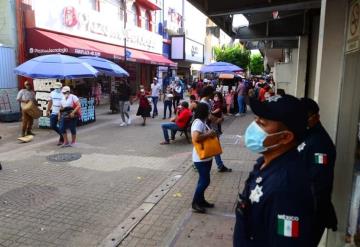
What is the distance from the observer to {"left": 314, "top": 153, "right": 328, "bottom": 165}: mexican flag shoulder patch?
3236 mm

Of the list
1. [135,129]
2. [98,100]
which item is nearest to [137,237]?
[135,129]

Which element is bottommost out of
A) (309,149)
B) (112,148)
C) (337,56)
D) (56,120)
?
(112,148)

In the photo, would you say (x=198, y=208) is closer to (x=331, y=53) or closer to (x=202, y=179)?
(x=202, y=179)

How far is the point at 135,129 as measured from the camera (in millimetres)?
12539

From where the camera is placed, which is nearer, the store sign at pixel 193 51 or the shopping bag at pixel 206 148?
the shopping bag at pixel 206 148

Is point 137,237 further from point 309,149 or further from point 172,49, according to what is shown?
point 172,49

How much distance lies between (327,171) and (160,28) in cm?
2850

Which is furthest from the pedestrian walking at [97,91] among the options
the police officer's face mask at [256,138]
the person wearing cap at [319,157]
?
the police officer's face mask at [256,138]

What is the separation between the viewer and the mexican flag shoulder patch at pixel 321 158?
3236 mm

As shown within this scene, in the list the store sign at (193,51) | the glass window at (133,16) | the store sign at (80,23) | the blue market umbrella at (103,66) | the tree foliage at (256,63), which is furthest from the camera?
the tree foliage at (256,63)

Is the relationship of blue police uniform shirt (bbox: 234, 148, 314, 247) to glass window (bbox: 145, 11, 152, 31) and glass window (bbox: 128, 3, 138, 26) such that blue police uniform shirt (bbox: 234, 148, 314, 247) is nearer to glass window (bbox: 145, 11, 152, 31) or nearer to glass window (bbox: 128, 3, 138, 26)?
glass window (bbox: 128, 3, 138, 26)

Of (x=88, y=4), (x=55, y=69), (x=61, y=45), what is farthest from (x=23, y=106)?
(x=88, y=4)

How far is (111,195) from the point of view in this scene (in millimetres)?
5898

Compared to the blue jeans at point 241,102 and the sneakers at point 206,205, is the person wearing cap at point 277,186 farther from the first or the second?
the blue jeans at point 241,102
